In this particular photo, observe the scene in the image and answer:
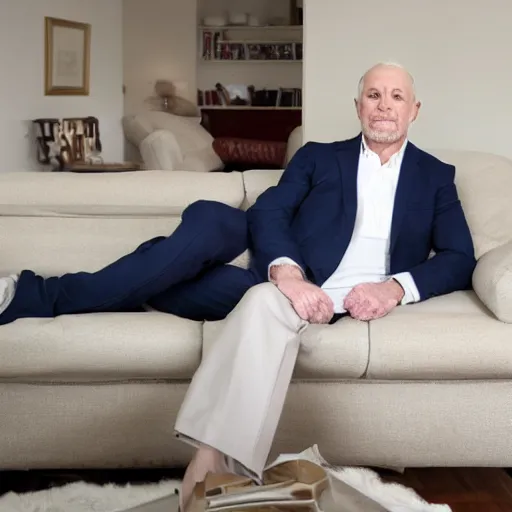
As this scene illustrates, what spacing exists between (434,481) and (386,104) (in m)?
1.07

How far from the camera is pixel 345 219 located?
251cm

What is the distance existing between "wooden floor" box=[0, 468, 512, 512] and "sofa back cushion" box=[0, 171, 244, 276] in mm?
683

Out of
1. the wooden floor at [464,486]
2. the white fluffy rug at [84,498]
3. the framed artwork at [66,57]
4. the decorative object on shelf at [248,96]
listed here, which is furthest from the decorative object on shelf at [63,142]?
the wooden floor at [464,486]

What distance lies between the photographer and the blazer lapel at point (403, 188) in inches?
98.3

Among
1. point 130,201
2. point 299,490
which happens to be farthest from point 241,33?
point 299,490

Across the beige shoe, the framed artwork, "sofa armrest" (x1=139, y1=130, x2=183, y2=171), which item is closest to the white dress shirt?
the beige shoe

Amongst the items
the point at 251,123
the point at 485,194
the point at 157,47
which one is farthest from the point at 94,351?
the point at 157,47

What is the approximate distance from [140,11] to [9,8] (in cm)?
294

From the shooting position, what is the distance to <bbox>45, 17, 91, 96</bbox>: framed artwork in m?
5.38

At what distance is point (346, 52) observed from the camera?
3.39 metres

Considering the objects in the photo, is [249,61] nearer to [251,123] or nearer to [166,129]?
[251,123]

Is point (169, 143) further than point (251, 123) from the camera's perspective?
No

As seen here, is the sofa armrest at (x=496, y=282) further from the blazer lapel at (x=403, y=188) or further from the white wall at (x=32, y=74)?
the white wall at (x=32, y=74)

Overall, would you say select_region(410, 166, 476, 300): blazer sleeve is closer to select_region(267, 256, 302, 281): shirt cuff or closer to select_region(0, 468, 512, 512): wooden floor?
select_region(267, 256, 302, 281): shirt cuff
